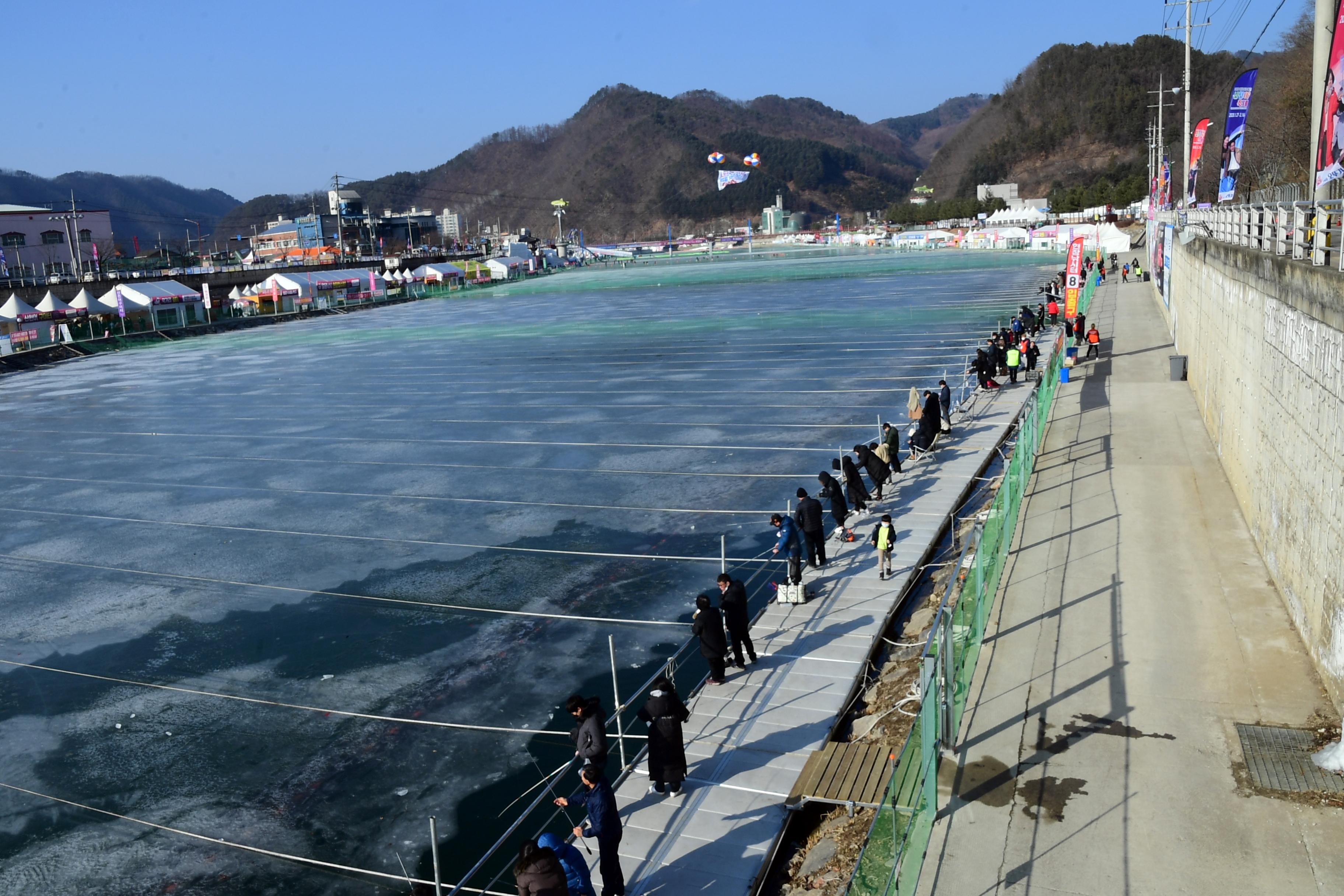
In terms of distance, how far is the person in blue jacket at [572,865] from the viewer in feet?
21.9

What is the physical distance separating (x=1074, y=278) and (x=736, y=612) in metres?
25.3

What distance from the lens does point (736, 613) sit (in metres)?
10.5

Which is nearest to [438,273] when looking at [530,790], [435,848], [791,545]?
[791,545]

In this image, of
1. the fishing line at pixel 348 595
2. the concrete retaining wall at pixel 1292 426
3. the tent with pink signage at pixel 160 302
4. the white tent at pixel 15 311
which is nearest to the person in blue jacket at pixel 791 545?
the fishing line at pixel 348 595

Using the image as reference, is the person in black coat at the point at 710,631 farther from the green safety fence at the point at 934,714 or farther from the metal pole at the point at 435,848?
the metal pole at the point at 435,848

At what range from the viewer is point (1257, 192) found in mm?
23969

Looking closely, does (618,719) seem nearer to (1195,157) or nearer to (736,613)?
(736,613)

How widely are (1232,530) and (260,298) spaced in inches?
2639

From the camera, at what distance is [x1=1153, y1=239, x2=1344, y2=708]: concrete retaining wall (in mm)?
8906

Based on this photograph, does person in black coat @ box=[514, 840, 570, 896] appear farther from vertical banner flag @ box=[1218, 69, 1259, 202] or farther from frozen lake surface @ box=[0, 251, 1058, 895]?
vertical banner flag @ box=[1218, 69, 1259, 202]

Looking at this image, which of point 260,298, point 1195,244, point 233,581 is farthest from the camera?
point 260,298

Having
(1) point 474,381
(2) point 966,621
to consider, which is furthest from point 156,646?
(1) point 474,381

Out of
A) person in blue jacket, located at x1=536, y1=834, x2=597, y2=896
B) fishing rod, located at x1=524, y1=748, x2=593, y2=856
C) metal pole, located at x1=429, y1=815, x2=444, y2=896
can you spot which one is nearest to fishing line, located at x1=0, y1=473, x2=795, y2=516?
fishing rod, located at x1=524, y1=748, x2=593, y2=856

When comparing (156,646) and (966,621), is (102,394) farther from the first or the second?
(966,621)
